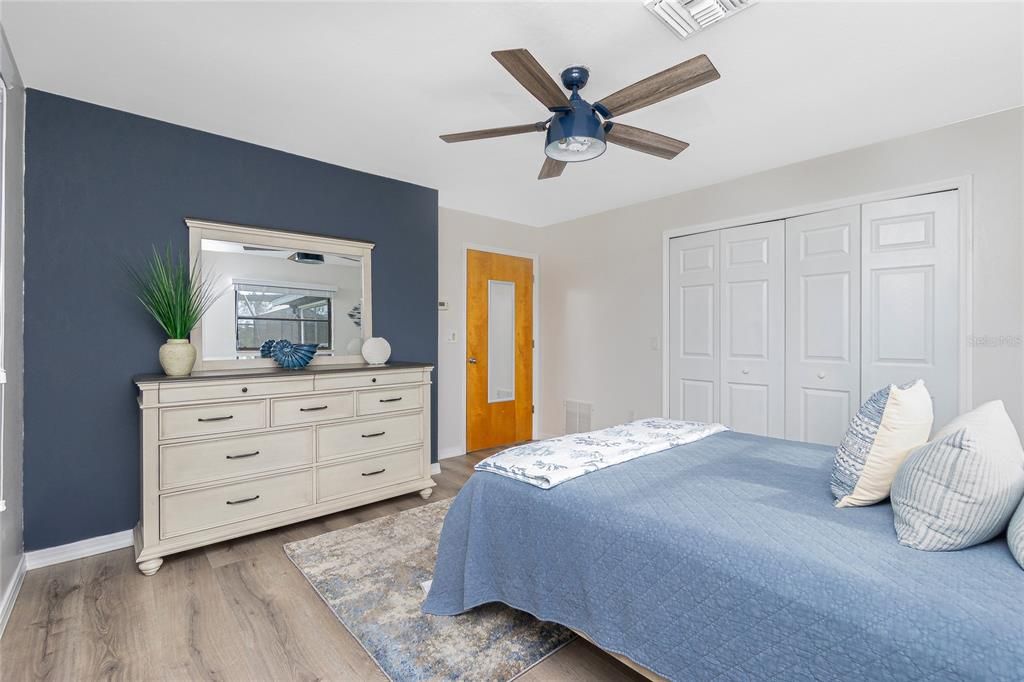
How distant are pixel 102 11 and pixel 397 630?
8.86 ft

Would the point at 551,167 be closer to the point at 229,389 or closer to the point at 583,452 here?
the point at 583,452

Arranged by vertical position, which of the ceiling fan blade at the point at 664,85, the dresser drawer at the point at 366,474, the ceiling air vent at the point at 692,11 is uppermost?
the ceiling air vent at the point at 692,11

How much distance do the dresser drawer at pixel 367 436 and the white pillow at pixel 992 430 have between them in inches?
111

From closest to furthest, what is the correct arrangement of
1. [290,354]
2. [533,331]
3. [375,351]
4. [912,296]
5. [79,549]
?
[79,549], [912,296], [290,354], [375,351], [533,331]

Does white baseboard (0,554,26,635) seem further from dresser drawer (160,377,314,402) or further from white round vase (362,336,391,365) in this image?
white round vase (362,336,391,365)

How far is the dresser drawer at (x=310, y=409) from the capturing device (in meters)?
2.76

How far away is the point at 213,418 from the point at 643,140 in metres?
2.66

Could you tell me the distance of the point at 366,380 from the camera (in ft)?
10.3

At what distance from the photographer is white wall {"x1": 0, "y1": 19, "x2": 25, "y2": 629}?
2037 millimetres

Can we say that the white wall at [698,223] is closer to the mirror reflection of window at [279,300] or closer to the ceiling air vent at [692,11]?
the ceiling air vent at [692,11]

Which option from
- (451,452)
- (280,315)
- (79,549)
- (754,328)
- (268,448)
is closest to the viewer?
(79,549)

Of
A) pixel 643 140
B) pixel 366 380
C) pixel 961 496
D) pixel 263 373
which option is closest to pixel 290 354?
pixel 263 373

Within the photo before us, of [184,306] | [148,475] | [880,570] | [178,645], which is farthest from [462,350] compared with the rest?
[880,570]

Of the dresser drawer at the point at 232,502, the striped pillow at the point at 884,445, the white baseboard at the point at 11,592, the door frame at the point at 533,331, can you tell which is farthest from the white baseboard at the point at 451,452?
the striped pillow at the point at 884,445
